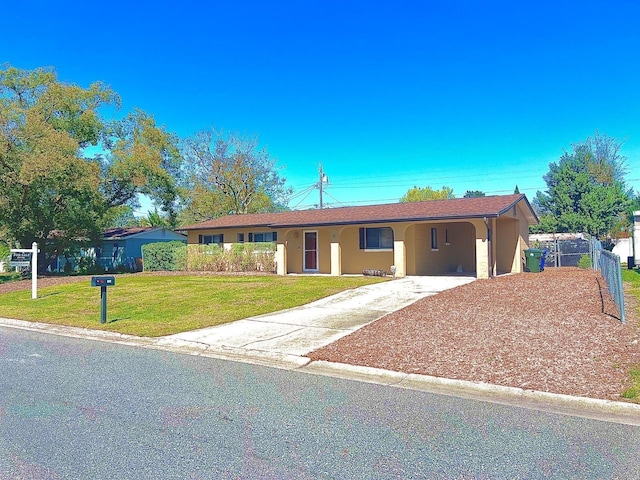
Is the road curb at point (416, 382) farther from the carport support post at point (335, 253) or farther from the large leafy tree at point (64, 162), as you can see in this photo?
the large leafy tree at point (64, 162)

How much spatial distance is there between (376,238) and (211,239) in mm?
10157

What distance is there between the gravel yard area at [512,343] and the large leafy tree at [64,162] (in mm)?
19634

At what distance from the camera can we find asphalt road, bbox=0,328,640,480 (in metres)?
3.84

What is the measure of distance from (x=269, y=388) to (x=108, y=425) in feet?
6.40

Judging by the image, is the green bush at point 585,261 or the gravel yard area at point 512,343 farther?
the green bush at point 585,261

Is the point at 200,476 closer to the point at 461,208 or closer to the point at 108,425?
the point at 108,425

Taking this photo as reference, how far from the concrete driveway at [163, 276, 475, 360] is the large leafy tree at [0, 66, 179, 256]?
1649 centimetres

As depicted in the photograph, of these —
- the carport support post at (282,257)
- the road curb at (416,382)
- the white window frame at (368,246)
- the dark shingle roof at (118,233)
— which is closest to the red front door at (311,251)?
the carport support post at (282,257)

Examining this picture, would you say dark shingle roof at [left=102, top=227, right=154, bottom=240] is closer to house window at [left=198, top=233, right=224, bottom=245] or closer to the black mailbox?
house window at [left=198, top=233, right=224, bottom=245]

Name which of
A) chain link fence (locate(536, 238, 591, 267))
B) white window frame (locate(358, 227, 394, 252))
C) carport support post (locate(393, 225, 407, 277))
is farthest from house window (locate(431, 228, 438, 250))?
chain link fence (locate(536, 238, 591, 267))

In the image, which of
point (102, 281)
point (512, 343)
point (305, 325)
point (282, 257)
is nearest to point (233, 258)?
point (282, 257)

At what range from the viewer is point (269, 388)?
6191 millimetres

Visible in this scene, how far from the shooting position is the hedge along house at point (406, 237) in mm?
19062

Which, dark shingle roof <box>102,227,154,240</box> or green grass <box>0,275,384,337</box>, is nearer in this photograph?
green grass <box>0,275,384,337</box>
